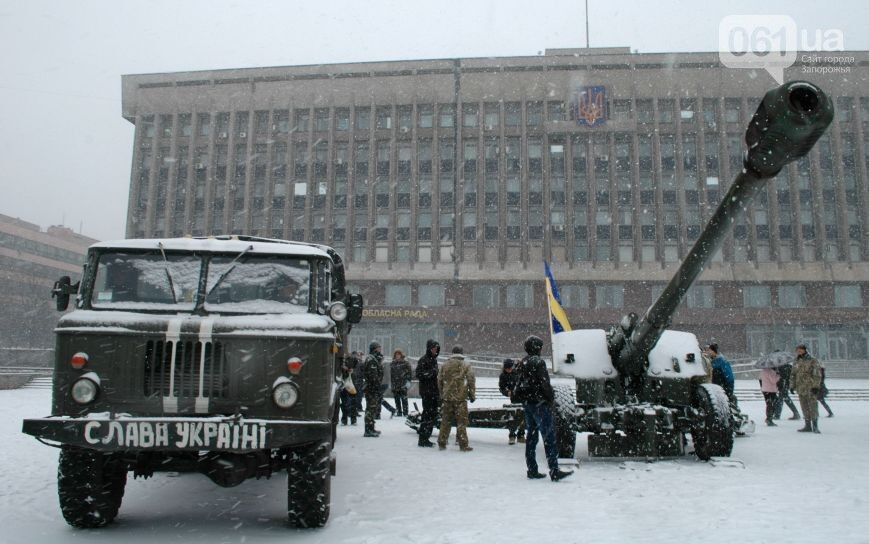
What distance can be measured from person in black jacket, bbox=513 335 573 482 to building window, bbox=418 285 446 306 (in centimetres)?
3920

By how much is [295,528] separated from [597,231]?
43.4m

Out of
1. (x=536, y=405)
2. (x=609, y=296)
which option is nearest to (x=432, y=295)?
(x=609, y=296)

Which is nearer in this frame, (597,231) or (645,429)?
(645,429)

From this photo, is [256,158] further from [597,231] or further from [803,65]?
[803,65]

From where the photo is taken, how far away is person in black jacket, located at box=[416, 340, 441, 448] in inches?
400

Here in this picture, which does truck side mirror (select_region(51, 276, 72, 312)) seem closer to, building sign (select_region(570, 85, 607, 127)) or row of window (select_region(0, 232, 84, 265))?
building sign (select_region(570, 85, 607, 127))

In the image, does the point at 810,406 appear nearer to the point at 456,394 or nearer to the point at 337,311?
the point at 456,394

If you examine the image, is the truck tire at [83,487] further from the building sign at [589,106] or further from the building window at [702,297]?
the building sign at [589,106]

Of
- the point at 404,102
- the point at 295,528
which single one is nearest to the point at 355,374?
the point at 295,528

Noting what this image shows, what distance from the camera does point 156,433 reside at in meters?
4.63

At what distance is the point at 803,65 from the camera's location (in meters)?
47.5

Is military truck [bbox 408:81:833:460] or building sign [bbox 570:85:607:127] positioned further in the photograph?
building sign [bbox 570:85:607:127]

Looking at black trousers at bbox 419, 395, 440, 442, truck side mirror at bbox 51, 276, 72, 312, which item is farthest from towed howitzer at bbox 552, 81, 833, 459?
truck side mirror at bbox 51, 276, 72, 312

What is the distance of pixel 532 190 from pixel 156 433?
44.1 meters
